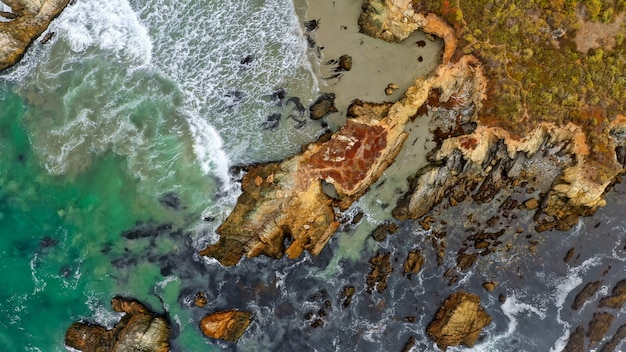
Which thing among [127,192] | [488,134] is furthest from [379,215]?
[127,192]

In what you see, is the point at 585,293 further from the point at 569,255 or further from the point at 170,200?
the point at 170,200

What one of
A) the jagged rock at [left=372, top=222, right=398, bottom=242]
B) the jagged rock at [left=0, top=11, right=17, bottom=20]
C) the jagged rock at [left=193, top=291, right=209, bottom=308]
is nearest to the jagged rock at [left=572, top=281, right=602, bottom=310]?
the jagged rock at [left=372, top=222, right=398, bottom=242]

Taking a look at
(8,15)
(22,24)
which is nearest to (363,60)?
(22,24)

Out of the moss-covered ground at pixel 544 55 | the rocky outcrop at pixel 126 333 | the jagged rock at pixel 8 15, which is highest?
the moss-covered ground at pixel 544 55

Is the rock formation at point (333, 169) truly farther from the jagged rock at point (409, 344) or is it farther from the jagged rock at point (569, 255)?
the jagged rock at point (569, 255)

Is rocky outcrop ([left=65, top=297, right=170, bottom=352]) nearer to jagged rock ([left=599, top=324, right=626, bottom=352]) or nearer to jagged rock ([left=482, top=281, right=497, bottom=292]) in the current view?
jagged rock ([left=482, top=281, right=497, bottom=292])

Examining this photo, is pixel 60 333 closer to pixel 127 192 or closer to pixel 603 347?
pixel 127 192

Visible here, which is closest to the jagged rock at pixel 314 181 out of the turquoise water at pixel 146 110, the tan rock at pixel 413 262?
the turquoise water at pixel 146 110
